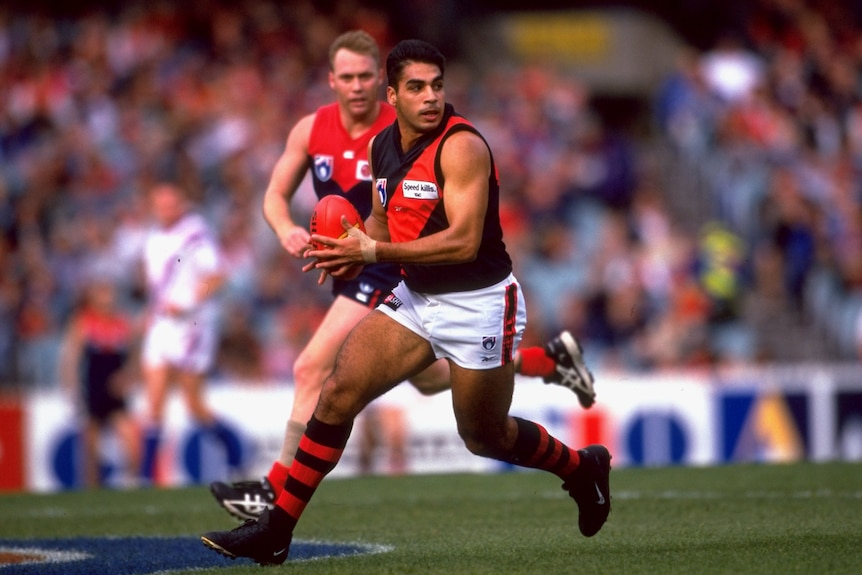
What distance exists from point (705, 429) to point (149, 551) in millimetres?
7967

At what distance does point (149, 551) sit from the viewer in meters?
7.53

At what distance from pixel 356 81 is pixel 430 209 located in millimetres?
1999

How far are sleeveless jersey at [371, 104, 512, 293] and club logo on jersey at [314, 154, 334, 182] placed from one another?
1669 millimetres

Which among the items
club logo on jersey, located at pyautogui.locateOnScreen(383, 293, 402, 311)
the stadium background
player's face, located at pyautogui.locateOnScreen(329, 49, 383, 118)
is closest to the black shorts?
player's face, located at pyautogui.locateOnScreen(329, 49, 383, 118)

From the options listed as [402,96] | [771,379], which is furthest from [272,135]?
[402,96]

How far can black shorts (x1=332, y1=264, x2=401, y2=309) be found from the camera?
27.3 feet

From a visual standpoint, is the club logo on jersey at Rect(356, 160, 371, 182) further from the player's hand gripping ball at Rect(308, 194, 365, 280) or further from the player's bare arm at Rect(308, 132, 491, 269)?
the player's bare arm at Rect(308, 132, 491, 269)

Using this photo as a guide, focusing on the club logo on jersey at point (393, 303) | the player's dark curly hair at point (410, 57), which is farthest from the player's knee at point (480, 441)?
the player's dark curly hair at point (410, 57)

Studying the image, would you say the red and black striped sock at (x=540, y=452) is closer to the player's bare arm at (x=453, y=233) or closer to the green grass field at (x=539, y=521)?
the green grass field at (x=539, y=521)

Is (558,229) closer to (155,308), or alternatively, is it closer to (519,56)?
(155,308)

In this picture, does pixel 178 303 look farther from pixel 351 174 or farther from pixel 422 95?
pixel 422 95

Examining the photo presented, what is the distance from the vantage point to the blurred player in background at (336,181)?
8.26 meters

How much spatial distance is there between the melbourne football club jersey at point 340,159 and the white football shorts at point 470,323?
70.2 inches

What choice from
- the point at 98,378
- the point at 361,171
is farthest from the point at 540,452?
the point at 98,378
